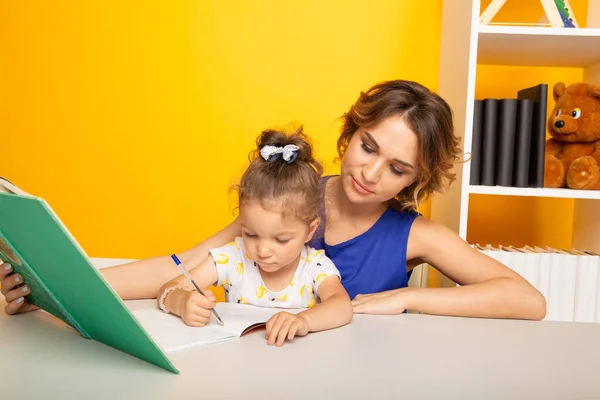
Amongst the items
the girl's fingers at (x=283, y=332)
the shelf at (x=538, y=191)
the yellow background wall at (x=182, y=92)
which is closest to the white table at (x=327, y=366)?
the girl's fingers at (x=283, y=332)

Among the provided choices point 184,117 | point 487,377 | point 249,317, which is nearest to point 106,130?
point 184,117

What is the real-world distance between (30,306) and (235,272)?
1.32 ft

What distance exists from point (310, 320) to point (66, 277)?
1.18ft

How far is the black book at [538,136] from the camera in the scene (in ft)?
6.07

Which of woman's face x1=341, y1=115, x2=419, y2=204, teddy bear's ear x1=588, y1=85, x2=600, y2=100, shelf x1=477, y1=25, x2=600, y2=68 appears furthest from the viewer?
teddy bear's ear x1=588, y1=85, x2=600, y2=100

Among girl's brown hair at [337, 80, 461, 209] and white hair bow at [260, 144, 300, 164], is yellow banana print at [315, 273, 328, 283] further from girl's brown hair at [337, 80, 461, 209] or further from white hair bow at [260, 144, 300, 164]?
girl's brown hair at [337, 80, 461, 209]

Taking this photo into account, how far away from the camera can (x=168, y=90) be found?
239 cm

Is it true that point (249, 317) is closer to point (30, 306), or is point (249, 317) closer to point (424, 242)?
point (30, 306)

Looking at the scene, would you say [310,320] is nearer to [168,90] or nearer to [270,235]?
[270,235]

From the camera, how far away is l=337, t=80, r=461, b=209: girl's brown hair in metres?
1.36

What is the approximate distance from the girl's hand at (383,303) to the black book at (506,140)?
835 millimetres

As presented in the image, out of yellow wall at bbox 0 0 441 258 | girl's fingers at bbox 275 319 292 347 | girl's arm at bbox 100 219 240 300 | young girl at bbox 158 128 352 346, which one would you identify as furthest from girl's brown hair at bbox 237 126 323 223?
yellow wall at bbox 0 0 441 258

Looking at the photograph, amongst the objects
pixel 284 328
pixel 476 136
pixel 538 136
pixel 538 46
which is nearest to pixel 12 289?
pixel 284 328

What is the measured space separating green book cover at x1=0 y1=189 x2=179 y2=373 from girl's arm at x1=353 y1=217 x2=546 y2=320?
0.47m
